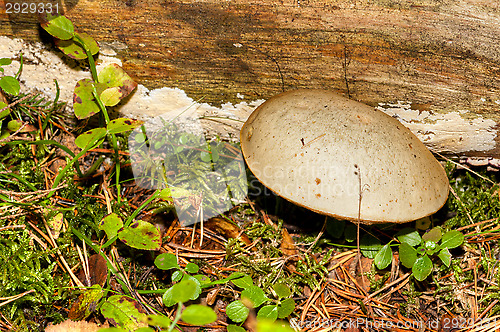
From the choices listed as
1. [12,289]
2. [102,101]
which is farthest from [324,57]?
A: [12,289]

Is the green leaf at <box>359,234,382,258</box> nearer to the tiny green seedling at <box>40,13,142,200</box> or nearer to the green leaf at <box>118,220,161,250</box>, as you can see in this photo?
the green leaf at <box>118,220,161,250</box>

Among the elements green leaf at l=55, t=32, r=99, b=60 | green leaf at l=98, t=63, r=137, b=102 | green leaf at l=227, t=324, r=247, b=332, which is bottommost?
green leaf at l=227, t=324, r=247, b=332

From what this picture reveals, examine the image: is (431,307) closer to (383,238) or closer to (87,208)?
(383,238)

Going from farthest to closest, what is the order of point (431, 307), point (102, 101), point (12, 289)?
point (102, 101) → point (431, 307) → point (12, 289)

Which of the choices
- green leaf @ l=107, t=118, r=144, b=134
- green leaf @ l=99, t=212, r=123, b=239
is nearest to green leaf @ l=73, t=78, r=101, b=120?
green leaf @ l=107, t=118, r=144, b=134

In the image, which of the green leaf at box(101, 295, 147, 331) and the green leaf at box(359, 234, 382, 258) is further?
the green leaf at box(359, 234, 382, 258)
